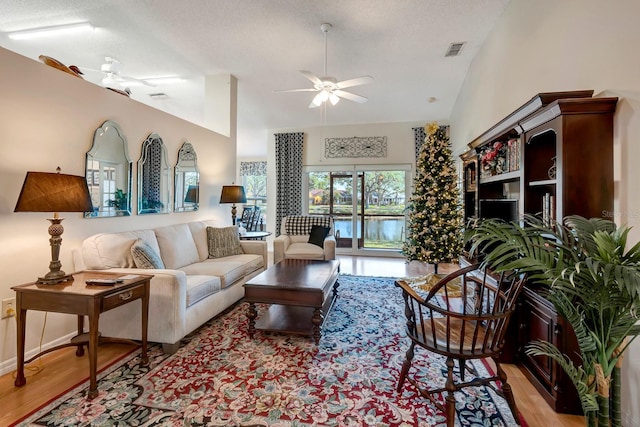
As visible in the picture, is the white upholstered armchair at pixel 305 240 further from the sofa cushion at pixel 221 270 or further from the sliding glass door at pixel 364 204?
→ the sliding glass door at pixel 364 204

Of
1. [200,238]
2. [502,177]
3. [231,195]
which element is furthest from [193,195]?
[502,177]

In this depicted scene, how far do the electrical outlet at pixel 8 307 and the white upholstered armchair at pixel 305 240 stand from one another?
10.4 feet

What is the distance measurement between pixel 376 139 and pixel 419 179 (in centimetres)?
238

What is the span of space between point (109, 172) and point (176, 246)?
3.37 ft

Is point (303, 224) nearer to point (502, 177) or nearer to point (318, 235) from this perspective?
point (318, 235)

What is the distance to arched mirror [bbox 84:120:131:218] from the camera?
9.48 feet

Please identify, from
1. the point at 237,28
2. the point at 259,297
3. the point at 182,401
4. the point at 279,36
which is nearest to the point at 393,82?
the point at 279,36

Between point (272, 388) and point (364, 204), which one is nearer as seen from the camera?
point (272, 388)

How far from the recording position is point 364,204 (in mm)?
7176

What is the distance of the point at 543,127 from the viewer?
209 centimetres

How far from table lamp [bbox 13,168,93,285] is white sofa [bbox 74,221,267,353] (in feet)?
1.62

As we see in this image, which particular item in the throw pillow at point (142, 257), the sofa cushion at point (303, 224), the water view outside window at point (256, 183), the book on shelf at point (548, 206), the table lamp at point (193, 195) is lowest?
the throw pillow at point (142, 257)

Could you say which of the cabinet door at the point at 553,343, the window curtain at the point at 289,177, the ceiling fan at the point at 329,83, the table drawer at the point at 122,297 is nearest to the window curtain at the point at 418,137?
the window curtain at the point at 289,177

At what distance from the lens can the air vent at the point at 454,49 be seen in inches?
162
